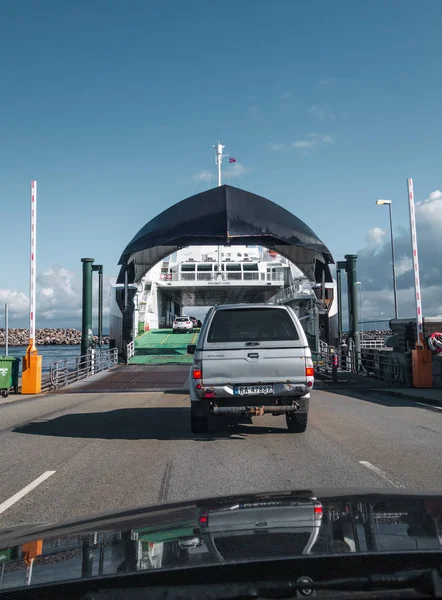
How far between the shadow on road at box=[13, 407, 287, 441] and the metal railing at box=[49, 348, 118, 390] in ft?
25.4

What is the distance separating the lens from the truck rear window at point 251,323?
9016 millimetres

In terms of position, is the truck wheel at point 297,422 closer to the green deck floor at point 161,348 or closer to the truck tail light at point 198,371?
the truck tail light at point 198,371

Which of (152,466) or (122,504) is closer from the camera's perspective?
(122,504)

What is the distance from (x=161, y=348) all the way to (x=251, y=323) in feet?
83.0

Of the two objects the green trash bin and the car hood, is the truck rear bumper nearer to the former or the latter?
the car hood

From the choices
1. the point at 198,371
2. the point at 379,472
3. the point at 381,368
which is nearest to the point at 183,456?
the point at 198,371

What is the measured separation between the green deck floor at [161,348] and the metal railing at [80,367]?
6.61 ft

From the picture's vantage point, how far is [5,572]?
2471mm

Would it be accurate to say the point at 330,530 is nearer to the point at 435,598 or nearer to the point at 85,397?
the point at 435,598

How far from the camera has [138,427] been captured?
10195mm

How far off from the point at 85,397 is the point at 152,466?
10.3 metres

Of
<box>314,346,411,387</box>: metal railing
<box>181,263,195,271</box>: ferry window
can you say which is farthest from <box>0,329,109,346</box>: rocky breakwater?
<box>314,346,411,387</box>: metal railing

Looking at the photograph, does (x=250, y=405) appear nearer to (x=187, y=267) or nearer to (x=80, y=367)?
(x=80, y=367)

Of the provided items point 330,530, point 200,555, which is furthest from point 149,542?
point 330,530
